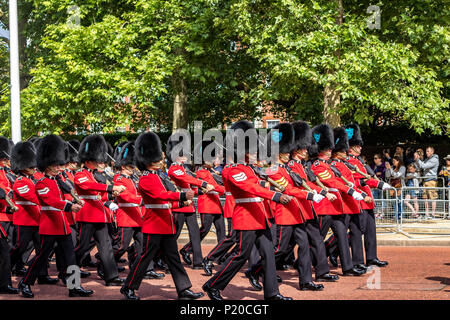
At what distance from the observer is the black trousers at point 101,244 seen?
7320 mm

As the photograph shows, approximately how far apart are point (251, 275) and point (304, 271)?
654 mm

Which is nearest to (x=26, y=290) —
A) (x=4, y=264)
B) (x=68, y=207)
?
(x=4, y=264)

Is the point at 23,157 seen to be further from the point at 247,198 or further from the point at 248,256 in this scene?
the point at 248,256

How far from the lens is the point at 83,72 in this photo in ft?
51.5

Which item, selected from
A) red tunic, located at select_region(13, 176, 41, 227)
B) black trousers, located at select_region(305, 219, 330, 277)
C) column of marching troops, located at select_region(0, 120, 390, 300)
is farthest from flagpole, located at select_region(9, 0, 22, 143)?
black trousers, located at select_region(305, 219, 330, 277)

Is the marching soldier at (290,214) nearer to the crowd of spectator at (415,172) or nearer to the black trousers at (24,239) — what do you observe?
the black trousers at (24,239)

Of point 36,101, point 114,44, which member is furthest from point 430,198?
point 36,101

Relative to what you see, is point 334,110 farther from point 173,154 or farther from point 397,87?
point 173,154

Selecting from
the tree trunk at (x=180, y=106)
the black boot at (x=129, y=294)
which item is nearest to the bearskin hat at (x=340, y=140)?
the black boot at (x=129, y=294)

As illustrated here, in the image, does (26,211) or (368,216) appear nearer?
(26,211)

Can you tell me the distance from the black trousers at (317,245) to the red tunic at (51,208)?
2645 mm

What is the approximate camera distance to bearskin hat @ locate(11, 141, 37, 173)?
766cm

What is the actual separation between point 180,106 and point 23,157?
10183mm

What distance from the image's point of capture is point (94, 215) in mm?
7480
